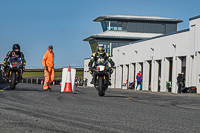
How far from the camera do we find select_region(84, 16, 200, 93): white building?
112 feet

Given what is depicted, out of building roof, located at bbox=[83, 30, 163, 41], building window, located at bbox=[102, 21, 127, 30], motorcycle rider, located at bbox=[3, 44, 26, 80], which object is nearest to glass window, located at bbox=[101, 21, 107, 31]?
building window, located at bbox=[102, 21, 127, 30]

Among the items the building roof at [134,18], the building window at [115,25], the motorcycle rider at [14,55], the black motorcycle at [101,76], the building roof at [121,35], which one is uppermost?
the building roof at [134,18]

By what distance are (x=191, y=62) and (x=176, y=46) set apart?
3074 millimetres

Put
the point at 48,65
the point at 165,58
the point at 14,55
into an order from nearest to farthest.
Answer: the point at 14,55
the point at 48,65
the point at 165,58

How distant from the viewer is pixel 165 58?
1578 inches

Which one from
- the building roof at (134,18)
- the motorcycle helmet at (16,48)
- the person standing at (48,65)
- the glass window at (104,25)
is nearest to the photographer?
the motorcycle helmet at (16,48)

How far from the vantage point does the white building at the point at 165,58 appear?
34281 millimetres

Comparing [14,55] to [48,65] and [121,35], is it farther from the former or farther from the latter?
[121,35]

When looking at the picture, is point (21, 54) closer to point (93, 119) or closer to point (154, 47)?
point (93, 119)

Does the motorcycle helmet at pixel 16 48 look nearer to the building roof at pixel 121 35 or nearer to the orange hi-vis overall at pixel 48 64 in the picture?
the orange hi-vis overall at pixel 48 64

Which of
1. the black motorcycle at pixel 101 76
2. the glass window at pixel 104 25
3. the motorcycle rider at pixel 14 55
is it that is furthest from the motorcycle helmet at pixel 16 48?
the glass window at pixel 104 25

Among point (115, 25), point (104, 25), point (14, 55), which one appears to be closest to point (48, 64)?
point (14, 55)

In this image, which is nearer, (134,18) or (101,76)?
(101,76)

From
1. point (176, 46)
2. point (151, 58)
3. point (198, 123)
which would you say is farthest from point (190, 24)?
point (198, 123)
